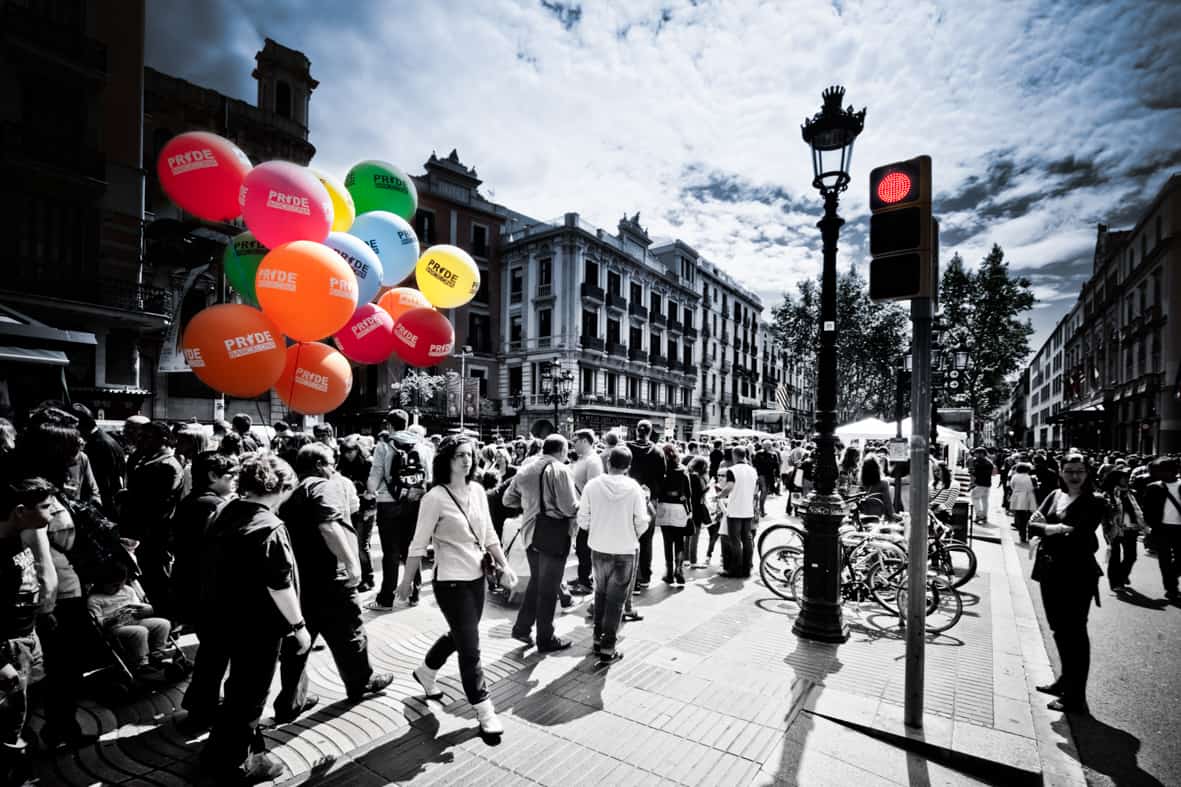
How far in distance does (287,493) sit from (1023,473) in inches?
550

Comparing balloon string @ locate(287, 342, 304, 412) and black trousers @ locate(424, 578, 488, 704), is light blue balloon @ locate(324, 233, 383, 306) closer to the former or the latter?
balloon string @ locate(287, 342, 304, 412)

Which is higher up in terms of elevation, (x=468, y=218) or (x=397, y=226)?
(x=468, y=218)

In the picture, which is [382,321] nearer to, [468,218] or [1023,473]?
[1023,473]

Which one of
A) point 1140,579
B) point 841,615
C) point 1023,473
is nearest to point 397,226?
point 841,615

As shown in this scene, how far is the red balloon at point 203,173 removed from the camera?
20.1 ft

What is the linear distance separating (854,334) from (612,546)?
40.3 meters

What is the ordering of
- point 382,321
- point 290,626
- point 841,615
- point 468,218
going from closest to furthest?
point 290,626, point 841,615, point 382,321, point 468,218

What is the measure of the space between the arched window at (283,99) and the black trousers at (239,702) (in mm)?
25354

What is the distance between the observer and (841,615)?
552cm

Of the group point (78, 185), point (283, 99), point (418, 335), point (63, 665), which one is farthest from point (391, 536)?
point (283, 99)

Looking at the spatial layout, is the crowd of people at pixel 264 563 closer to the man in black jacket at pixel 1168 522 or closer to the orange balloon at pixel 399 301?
the orange balloon at pixel 399 301

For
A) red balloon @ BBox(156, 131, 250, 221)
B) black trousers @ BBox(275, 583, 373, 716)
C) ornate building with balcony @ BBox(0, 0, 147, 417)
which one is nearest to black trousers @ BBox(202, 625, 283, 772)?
black trousers @ BBox(275, 583, 373, 716)

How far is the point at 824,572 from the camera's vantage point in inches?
216

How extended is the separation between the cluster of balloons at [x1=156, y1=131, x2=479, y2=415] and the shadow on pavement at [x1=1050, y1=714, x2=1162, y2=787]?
6.92 m
